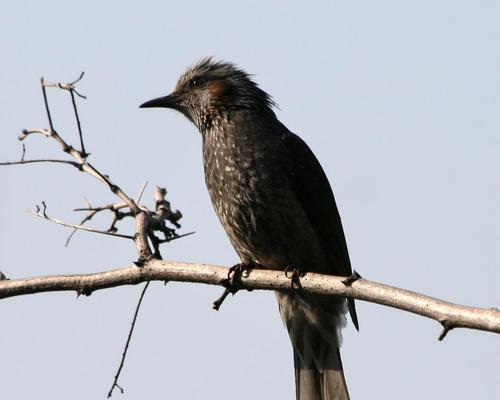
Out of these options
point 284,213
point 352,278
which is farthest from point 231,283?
point 284,213

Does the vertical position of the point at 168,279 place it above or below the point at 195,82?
below

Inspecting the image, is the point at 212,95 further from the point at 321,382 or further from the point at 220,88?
the point at 321,382

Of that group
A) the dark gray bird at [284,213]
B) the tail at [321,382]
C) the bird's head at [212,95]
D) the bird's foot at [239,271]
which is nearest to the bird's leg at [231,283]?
the bird's foot at [239,271]

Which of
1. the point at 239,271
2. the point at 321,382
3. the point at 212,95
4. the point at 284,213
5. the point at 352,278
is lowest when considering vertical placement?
the point at 321,382

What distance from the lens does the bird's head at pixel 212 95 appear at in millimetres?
6672

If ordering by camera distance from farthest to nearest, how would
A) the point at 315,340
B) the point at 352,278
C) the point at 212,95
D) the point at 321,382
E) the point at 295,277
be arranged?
the point at 212,95 < the point at 315,340 < the point at 321,382 < the point at 295,277 < the point at 352,278

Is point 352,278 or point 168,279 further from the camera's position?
point 168,279

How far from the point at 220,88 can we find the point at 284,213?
1503 millimetres

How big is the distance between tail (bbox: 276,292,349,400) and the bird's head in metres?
1.44

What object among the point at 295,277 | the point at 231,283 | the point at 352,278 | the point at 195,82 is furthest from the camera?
the point at 195,82

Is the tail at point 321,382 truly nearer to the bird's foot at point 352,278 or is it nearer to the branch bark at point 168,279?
the branch bark at point 168,279

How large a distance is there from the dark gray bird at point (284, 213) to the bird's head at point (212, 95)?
0.01m

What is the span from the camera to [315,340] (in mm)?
6289

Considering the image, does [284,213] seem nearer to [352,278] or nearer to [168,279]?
[168,279]
